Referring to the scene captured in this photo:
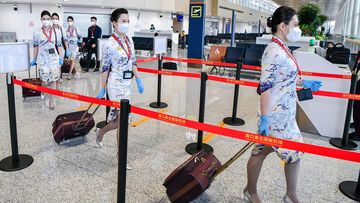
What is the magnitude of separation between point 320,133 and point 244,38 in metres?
24.8

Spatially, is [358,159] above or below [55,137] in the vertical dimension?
above

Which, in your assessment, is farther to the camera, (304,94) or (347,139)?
(347,139)

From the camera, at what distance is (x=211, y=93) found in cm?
752

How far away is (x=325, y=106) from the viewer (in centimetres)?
462

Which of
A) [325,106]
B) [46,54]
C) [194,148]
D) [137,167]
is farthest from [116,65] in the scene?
[325,106]

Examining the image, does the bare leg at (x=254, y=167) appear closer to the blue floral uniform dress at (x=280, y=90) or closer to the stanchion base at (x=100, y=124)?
the blue floral uniform dress at (x=280, y=90)

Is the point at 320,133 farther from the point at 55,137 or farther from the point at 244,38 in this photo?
the point at 244,38

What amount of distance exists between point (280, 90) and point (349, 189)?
1582 millimetres

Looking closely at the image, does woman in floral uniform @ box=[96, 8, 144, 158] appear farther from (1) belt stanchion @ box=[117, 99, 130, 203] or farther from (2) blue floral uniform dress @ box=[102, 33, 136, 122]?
(1) belt stanchion @ box=[117, 99, 130, 203]

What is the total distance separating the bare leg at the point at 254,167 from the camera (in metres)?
2.49

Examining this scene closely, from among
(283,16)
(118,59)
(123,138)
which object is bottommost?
(123,138)

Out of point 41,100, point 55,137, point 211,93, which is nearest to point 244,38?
point 211,93

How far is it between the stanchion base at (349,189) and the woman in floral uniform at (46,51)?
4.85 m

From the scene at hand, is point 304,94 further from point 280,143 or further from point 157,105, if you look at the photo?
point 157,105
